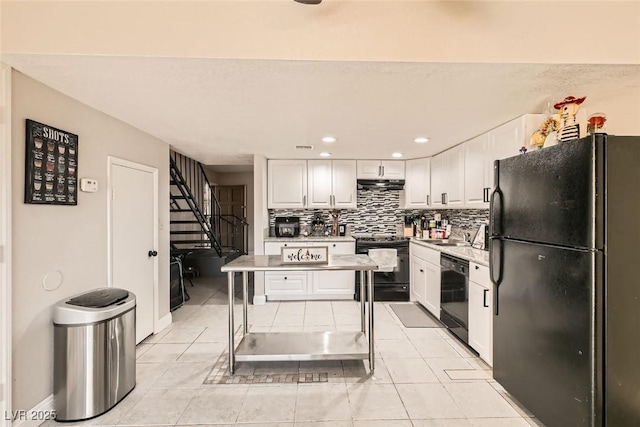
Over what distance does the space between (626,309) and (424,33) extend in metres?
1.75

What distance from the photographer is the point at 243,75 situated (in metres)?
1.83

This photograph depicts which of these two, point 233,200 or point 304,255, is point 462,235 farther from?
point 233,200

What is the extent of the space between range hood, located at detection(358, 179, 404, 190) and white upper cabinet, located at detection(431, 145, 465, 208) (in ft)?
1.69

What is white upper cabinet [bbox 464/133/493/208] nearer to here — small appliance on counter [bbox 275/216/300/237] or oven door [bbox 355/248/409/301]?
oven door [bbox 355/248/409/301]

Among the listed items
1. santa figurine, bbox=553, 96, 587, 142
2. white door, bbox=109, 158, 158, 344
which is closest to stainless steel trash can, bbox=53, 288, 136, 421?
white door, bbox=109, 158, 158, 344

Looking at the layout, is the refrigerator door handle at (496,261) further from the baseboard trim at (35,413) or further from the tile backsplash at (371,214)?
the baseboard trim at (35,413)

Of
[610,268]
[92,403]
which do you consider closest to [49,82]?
[92,403]

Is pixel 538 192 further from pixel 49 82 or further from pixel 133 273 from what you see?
pixel 133 273

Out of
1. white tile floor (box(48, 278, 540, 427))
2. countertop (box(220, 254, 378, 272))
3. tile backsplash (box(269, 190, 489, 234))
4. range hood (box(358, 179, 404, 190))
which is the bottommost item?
white tile floor (box(48, 278, 540, 427))

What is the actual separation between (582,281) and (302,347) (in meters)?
2.01

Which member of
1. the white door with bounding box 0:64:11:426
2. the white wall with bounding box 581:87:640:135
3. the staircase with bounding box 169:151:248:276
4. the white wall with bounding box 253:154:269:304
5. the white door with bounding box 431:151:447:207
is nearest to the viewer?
the white door with bounding box 0:64:11:426

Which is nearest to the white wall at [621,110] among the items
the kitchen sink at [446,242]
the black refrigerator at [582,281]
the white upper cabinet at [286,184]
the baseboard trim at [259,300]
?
the black refrigerator at [582,281]

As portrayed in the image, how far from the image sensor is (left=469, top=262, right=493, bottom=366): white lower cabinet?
8.43 ft

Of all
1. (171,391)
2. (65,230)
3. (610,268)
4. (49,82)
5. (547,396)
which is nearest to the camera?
(610,268)
